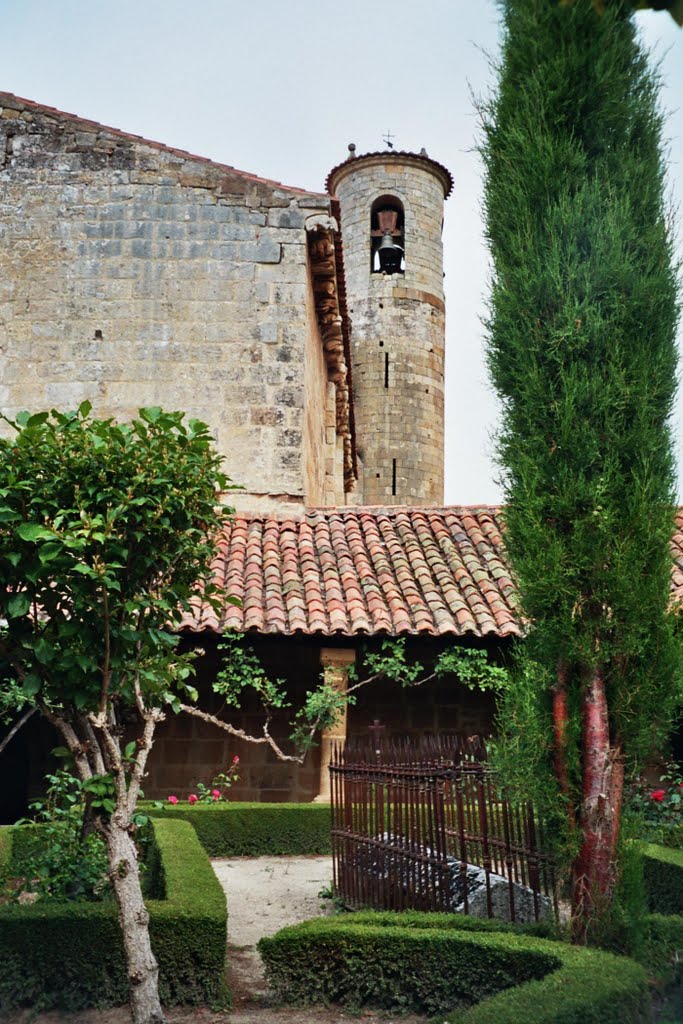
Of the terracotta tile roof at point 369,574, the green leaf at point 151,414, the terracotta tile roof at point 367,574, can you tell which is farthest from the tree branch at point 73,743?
the terracotta tile roof at point 367,574

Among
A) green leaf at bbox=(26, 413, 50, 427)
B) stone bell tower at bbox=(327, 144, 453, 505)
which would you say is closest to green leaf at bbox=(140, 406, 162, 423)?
green leaf at bbox=(26, 413, 50, 427)

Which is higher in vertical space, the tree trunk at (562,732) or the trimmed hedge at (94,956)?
the tree trunk at (562,732)

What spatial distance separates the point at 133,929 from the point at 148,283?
9472mm

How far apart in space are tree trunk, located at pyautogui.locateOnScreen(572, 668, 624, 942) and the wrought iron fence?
0.17 m

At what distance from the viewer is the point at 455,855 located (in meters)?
6.64

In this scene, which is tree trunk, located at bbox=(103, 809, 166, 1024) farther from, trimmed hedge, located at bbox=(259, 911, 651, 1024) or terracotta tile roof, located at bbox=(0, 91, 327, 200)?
terracotta tile roof, located at bbox=(0, 91, 327, 200)

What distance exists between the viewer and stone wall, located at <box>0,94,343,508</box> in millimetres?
12820

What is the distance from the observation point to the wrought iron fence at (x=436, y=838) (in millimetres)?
5715

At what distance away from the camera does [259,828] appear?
10.0 m

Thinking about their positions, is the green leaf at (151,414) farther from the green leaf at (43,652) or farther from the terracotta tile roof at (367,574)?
the terracotta tile roof at (367,574)

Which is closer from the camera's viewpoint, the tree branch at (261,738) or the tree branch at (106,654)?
the tree branch at (106,654)

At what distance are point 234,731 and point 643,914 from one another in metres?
6.13

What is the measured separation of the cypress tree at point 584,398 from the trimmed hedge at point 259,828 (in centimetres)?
486

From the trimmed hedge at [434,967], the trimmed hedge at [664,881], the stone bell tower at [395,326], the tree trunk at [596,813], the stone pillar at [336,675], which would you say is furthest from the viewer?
the stone bell tower at [395,326]
